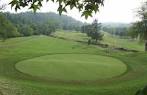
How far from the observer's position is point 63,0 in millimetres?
4660

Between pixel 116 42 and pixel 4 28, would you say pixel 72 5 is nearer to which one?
pixel 4 28

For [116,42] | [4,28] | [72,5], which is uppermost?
[72,5]

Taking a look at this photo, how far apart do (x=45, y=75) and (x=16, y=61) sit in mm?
7659

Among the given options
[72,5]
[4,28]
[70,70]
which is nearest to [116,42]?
[4,28]

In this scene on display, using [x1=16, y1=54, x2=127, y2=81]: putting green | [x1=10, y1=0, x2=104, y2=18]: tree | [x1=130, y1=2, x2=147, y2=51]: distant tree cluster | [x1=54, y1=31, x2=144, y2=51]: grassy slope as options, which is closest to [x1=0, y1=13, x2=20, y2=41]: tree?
[x1=54, y1=31, x2=144, y2=51]: grassy slope

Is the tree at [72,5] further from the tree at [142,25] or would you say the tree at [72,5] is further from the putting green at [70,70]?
the tree at [142,25]

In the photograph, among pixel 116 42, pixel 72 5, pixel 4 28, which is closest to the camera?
pixel 72 5

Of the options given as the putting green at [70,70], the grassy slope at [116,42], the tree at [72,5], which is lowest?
the grassy slope at [116,42]

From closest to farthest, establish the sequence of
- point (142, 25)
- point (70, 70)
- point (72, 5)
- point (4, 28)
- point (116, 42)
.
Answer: point (72, 5)
point (70, 70)
point (142, 25)
point (4, 28)
point (116, 42)

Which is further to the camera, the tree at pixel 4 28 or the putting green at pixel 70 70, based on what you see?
the tree at pixel 4 28

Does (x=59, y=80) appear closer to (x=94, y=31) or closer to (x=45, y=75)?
(x=45, y=75)

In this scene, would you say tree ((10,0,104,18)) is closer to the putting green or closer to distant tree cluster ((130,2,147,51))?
the putting green

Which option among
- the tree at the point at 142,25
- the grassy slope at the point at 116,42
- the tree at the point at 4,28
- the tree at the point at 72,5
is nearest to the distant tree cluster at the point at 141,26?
the tree at the point at 142,25

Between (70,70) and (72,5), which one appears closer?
(72,5)
